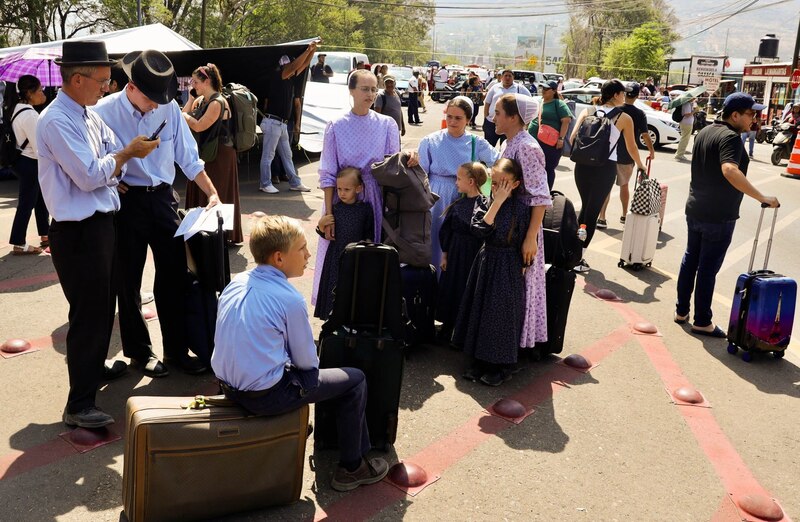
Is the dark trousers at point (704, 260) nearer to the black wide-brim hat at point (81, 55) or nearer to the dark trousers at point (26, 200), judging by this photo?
the black wide-brim hat at point (81, 55)

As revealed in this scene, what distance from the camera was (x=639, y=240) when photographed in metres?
7.62

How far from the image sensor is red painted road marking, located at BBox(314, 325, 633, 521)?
335 centimetres

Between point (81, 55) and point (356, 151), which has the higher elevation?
point (81, 55)

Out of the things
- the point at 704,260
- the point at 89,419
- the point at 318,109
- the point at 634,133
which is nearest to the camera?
the point at 89,419

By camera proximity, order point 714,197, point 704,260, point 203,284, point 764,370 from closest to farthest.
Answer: point 203,284
point 764,370
point 714,197
point 704,260

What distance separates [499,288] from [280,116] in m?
6.93

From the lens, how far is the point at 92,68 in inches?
144

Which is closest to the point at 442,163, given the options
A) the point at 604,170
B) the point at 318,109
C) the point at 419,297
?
the point at 419,297

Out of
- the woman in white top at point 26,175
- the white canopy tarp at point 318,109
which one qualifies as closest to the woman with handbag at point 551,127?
the white canopy tarp at point 318,109

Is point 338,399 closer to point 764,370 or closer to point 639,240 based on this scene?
point 764,370

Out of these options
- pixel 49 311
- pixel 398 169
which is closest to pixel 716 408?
pixel 398 169

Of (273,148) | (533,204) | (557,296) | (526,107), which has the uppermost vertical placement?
(526,107)

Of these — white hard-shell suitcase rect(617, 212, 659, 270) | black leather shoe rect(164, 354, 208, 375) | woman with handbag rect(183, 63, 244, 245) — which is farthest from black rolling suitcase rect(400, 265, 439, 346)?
white hard-shell suitcase rect(617, 212, 659, 270)

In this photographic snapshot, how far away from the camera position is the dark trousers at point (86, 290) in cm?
372
